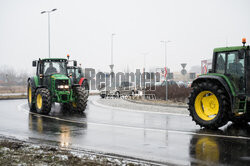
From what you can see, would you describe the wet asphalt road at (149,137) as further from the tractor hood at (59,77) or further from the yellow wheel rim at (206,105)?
the tractor hood at (59,77)

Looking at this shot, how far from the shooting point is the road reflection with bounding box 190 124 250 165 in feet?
23.0

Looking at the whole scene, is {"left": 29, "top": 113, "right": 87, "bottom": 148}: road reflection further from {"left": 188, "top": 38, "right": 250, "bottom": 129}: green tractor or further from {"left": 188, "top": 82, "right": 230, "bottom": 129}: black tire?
{"left": 188, "top": 38, "right": 250, "bottom": 129}: green tractor

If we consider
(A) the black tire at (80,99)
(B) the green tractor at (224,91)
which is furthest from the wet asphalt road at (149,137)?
(A) the black tire at (80,99)

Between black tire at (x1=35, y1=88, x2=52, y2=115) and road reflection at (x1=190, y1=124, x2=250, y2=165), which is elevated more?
black tire at (x1=35, y1=88, x2=52, y2=115)

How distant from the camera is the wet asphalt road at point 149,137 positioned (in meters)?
7.51

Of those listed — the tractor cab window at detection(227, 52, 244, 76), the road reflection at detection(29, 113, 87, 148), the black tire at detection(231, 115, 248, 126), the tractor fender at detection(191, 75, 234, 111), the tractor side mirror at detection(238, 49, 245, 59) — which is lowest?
the road reflection at detection(29, 113, 87, 148)

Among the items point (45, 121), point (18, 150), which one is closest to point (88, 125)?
point (45, 121)

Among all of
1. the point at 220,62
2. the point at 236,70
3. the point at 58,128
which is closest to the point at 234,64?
the point at 236,70

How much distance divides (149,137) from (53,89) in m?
8.56

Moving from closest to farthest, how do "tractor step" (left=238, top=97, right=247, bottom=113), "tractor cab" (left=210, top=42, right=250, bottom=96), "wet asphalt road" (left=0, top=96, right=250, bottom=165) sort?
1. "wet asphalt road" (left=0, top=96, right=250, bottom=165)
2. "tractor step" (left=238, top=97, right=247, bottom=113)
3. "tractor cab" (left=210, top=42, right=250, bottom=96)

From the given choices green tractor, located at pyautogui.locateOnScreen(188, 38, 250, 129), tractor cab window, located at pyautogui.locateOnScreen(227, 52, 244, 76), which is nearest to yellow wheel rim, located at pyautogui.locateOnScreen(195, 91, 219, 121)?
green tractor, located at pyautogui.locateOnScreen(188, 38, 250, 129)

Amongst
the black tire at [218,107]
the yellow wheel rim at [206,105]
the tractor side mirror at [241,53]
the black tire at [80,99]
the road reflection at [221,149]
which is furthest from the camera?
the black tire at [80,99]

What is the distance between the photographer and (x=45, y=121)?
14.0 m

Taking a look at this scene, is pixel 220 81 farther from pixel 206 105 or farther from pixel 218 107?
pixel 206 105
